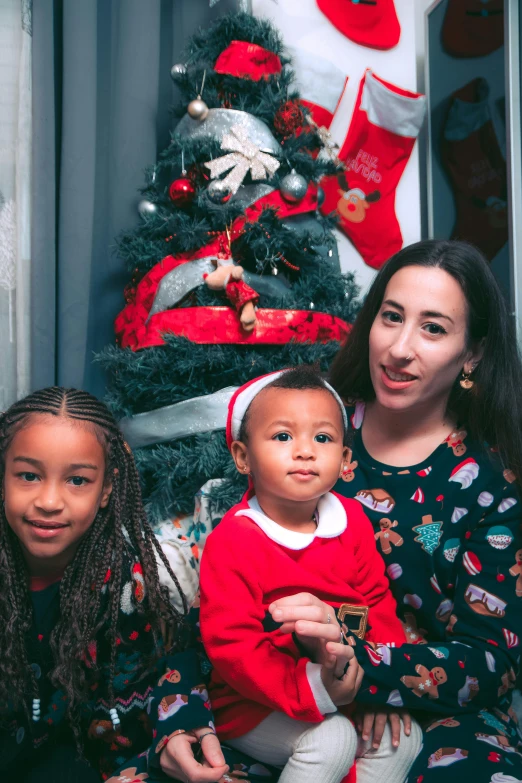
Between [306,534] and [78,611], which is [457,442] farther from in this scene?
[78,611]

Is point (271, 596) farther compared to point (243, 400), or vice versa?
point (243, 400)

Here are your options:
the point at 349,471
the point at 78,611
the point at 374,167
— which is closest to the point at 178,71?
the point at 374,167

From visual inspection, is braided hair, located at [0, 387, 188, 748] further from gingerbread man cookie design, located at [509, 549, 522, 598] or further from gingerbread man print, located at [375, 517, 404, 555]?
gingerbread man cookie design, located at [509, 549, 522, 598]

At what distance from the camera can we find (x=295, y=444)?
119 cm

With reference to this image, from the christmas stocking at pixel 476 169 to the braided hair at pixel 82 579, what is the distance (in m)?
1.44

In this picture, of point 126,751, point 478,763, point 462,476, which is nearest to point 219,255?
point 462,476

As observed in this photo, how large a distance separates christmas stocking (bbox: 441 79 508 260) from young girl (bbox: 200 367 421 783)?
1230 millimetres

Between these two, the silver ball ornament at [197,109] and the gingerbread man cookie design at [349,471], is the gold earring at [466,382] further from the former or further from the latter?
the silver ball ornament at [197,109]

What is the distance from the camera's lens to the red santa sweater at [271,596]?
41.8 inches

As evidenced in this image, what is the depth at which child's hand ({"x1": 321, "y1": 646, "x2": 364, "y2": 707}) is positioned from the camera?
3.45 ft

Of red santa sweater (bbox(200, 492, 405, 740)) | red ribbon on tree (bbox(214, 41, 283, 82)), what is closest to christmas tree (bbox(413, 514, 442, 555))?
red santa sweater (bbox(200, 492, 405, 740))

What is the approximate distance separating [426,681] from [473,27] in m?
2.12

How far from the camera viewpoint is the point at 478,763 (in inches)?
43.8

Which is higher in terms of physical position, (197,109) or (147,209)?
(197,109)
